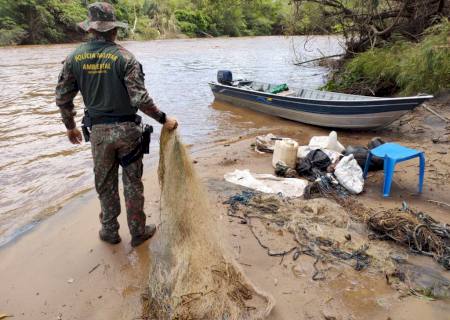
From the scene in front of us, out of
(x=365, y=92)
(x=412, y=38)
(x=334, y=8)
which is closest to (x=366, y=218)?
(x=365, y=92)

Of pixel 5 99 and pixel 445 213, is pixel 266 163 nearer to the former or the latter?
pixel 445 213

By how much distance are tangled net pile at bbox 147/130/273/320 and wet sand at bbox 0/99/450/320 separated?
0.27 meters

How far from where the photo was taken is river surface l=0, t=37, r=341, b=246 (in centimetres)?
582

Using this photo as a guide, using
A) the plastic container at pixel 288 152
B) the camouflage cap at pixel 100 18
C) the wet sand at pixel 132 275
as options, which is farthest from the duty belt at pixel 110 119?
the plastic container at pixel 288 152

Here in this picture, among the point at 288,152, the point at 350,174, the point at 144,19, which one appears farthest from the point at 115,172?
the point at 144,19

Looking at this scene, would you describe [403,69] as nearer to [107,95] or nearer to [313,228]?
[313,228]

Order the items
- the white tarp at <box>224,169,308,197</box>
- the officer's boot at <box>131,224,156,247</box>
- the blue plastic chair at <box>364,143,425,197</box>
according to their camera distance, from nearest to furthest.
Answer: the officer's boot at <box>131,224,156,247</box>, the blue plastic chair at <box>364,143,425,197</box>, the white tarp at <box>224,169,308,197</box>

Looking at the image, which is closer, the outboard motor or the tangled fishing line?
the tangled fishing line

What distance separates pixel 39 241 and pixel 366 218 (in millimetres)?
3829

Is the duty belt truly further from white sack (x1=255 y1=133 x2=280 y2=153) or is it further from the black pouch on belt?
white sack (x1=255 y1=133 x2=280 y2=153)

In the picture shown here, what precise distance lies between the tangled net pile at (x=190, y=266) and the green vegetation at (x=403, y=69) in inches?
302

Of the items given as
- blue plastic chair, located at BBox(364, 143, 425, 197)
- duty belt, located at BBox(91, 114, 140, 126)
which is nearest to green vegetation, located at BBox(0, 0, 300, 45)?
blue plastic chair, located at BBox(364, 143, 425, 197)

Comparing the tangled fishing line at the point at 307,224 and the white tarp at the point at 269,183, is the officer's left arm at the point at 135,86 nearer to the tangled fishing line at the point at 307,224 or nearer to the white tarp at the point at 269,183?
the tangled fishing line at the point at 307,224

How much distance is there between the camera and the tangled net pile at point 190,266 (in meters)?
2.81
